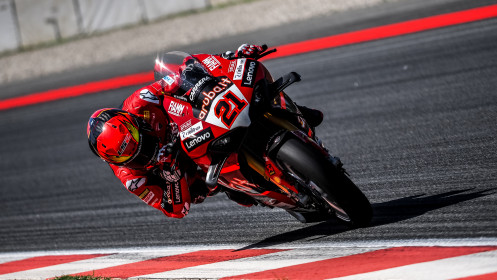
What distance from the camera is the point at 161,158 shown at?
4535 mm

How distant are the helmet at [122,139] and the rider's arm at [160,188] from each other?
17cm

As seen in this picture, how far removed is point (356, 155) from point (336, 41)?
3953 mm

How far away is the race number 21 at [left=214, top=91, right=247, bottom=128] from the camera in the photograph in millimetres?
4141

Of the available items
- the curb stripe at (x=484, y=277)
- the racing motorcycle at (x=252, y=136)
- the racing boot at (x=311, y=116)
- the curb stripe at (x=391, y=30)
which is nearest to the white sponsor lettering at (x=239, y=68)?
the racing motorcycle at (x=252, y=136)

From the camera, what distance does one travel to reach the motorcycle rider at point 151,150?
176 inches

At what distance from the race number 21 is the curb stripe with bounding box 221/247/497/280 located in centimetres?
95

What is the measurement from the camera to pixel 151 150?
4555mm

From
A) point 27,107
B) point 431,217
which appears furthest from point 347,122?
point 27,107

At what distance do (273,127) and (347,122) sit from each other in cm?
336

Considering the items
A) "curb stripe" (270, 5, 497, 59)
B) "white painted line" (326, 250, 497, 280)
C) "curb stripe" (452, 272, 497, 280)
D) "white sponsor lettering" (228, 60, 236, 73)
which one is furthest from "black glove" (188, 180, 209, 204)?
"curb stripe" (270, 5, 497, 59)

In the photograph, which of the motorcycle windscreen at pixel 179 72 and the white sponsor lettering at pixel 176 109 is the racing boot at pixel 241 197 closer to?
the white sponsor lettering at pixel 176 109

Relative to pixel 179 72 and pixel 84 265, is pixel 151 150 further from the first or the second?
pixel 84 265

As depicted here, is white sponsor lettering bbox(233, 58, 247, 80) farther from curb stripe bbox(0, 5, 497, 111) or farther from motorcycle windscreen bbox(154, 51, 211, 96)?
curb stripe bbox(0, 5, 497, 111)

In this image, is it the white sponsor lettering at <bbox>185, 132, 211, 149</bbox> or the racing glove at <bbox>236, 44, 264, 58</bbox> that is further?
the racing glove at <bbox>236, 44, 264, 58</bbox>
